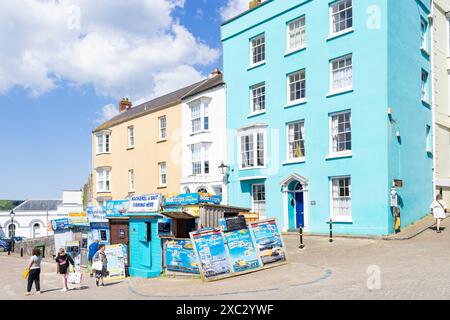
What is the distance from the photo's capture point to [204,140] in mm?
29750

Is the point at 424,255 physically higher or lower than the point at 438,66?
lower

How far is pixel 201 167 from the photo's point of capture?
30.0 metres

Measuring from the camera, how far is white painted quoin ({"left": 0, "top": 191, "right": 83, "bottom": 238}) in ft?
216

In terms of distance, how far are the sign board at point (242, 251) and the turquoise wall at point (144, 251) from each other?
359 centimetres

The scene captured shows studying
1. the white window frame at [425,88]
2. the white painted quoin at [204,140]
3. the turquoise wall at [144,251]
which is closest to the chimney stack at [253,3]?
the white painted quoin at [204,140]

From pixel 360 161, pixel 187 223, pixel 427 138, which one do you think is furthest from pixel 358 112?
pixel 187 223

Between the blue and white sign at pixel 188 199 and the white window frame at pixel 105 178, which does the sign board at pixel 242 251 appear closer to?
the blue and white sign at pixel 188 199

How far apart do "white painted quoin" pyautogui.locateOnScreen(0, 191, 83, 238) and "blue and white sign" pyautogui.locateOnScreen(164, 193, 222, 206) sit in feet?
161

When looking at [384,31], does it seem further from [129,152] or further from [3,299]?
[129,152]

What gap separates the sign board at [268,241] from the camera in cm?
1571

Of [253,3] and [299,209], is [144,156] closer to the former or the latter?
[253,3]

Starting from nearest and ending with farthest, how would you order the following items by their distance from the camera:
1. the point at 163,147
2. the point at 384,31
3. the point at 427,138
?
1. the point at 384,31
2. the point at 427,138
3. the point at 163,147
